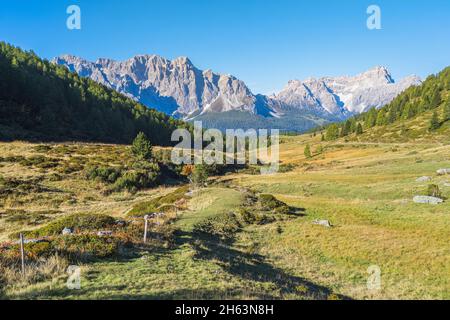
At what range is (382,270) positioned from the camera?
2078 centimetres

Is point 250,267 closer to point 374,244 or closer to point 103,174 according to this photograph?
point 374,244

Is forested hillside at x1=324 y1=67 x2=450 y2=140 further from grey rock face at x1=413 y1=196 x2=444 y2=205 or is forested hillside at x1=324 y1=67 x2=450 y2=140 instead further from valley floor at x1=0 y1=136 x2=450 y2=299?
valley floor at x1=0 y1=136 x2=450 y2=299

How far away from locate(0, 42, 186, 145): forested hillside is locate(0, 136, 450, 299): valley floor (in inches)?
2476

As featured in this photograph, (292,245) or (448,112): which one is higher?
(448,112)

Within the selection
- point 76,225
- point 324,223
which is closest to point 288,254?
point 324,223

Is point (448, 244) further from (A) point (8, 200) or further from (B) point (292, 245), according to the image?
(A) point (8, 200)

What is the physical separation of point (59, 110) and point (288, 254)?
114834mm

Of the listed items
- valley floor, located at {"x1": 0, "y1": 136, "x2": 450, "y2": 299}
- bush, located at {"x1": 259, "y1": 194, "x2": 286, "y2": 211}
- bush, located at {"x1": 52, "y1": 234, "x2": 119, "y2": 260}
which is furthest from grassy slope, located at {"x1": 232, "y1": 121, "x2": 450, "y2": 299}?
bush, located at {"x1": 52, "y1": 234, "x2": 119, "y2": 260}

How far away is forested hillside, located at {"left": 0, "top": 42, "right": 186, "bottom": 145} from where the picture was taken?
95.1m

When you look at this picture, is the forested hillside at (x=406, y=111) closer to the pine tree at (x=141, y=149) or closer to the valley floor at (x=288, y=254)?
the pine tree at (x=141, y=149)

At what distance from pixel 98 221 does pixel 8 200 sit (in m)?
21.6

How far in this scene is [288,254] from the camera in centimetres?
2427

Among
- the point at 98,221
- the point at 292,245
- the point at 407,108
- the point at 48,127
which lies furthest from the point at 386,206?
the point at 407,108

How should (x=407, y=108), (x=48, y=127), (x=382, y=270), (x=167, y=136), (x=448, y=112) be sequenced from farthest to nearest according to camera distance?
(x=407, y=108)
(x=167, y=136)
(x=448, y=112)
(x=48, y=127)
(x=382, y=270)
